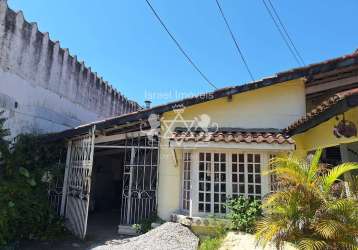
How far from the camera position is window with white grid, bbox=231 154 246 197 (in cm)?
862

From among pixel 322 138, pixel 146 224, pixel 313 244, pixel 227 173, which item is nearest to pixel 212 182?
pixel 227 173

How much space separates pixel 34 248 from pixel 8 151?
11.0 feet

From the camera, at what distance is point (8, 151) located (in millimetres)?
10008

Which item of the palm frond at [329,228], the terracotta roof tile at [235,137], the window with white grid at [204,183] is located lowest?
the palm frond at [329,228]

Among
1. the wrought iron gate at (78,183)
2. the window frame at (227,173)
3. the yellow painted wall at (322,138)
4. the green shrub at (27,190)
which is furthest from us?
the wrought iron gate at (78,183)

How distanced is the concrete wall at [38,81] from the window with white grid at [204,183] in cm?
687

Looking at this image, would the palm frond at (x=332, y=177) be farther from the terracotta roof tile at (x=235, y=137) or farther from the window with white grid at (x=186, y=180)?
the window with white grid at (x=186, y=180)

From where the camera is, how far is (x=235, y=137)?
28.3ft

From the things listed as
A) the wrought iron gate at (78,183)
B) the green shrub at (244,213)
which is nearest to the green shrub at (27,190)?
the wrought iron gate at (78,183)

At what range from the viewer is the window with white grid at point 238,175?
862 cm

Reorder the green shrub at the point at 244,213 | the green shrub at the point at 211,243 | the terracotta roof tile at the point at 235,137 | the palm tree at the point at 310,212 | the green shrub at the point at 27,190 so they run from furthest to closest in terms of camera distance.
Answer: the green shrub at the point at 27,190 < the terracotta roof tile at the point at 235,137 < the green shrub at the point at 244,213 < the green shrub at the point at 211,243 < the palm tree at the point at 310,212

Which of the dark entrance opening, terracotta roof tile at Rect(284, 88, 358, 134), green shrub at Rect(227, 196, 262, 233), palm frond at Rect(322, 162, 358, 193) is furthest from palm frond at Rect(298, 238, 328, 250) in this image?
the dark entrance opening

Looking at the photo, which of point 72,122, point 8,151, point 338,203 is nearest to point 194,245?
point 338,203

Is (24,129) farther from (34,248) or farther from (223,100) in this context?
(223,100)
